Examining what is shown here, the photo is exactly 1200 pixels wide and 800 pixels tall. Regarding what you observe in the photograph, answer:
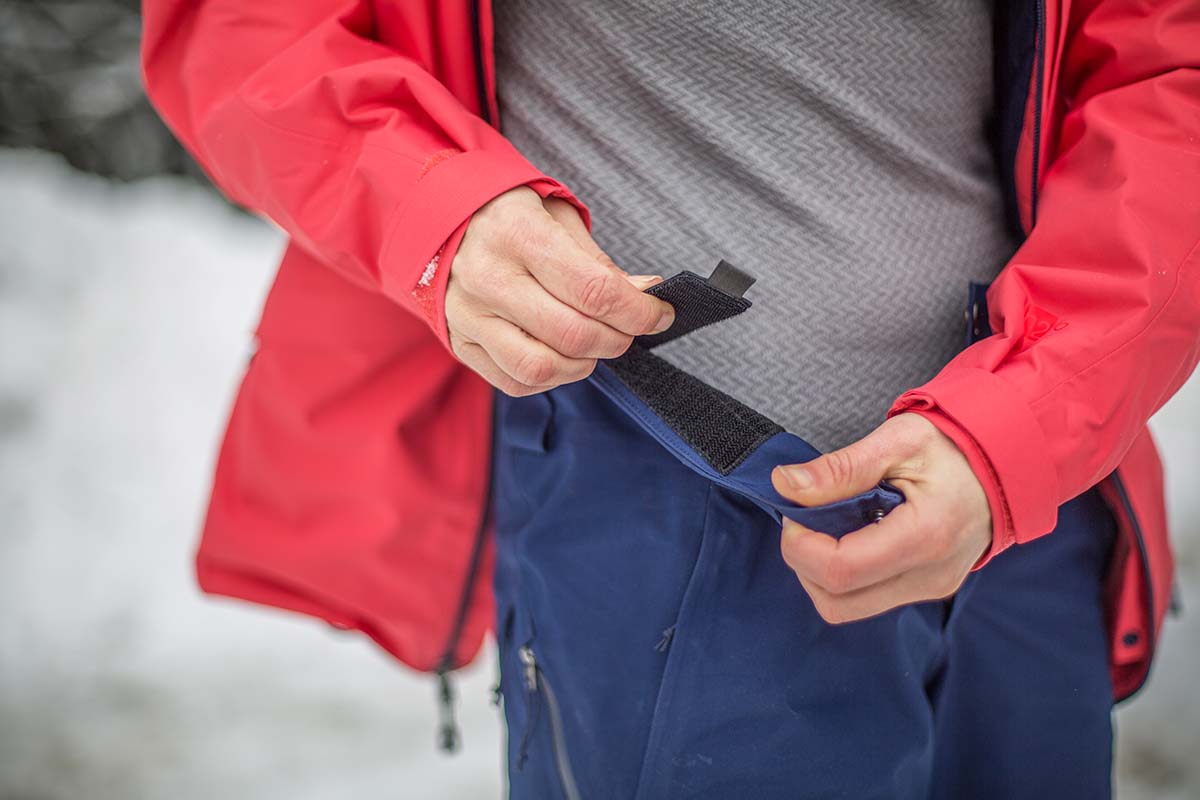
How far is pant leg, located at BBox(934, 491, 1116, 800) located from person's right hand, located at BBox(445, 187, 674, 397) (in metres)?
0.50

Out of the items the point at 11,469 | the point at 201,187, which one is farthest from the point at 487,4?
the point at 201,187

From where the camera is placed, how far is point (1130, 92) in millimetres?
875

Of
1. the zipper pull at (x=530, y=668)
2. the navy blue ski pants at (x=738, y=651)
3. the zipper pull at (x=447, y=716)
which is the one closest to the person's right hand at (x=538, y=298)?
the navy blue ski pants at (x=738, y=651)

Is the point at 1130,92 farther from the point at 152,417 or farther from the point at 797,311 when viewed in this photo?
the point at 152,417

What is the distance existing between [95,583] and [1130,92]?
2.19 metres

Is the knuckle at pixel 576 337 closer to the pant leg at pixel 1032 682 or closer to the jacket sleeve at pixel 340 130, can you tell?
the jacket sleeve at pixel 340 130

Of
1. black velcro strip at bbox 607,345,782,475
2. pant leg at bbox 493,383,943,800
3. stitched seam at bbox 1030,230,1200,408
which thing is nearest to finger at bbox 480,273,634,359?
black velcro strip at bbox 607,345,782,475

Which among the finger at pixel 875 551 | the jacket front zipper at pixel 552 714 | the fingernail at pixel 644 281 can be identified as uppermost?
the fingernail at pixel 644 281

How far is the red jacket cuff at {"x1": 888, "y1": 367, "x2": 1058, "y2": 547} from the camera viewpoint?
73 cm

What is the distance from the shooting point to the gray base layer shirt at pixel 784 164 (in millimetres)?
921

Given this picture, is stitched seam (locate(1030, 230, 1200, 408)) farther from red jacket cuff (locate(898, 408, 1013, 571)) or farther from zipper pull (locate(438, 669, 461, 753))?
zipper pull (locate(438, 669, 461, 753))

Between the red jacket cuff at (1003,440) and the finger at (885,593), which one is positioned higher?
the red jacket cuff at (1003,440)

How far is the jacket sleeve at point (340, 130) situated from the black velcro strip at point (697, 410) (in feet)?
0.62

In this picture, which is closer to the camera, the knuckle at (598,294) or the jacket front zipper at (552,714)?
the knuckle at (598,294)
